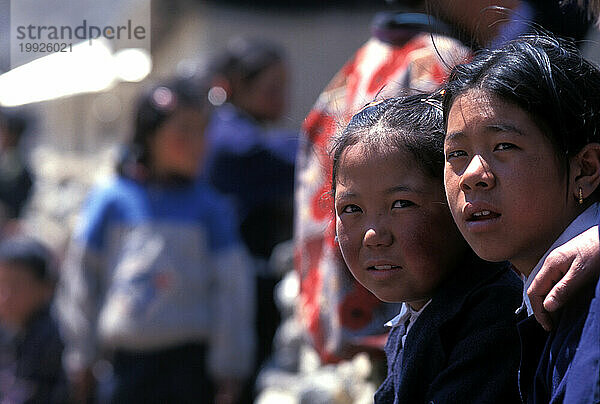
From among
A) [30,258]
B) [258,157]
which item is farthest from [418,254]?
[30,258]

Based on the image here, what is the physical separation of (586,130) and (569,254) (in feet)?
0.64

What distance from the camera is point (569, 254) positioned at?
48.8 inches

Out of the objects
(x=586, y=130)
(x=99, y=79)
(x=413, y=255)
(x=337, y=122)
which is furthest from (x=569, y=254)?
(x=99, y=79)

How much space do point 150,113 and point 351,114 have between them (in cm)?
223

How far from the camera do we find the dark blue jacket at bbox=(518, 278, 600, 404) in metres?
1.15

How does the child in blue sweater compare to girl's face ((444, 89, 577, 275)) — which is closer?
girl's face ((444, 89, 577, 275))

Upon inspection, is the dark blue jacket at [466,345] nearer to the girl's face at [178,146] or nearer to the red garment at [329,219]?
the red garment at [329,219]

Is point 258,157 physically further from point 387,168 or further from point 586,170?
Answer: point 586,170

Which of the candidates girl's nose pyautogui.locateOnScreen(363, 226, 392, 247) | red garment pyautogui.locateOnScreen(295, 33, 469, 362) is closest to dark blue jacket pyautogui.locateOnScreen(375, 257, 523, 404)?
girl's nose pyautogui.locateOnScreen(363, 226, 392, 247)

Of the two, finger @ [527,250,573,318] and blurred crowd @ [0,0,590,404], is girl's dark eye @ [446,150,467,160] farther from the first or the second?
blurred crowd @ [0,0,590,404]

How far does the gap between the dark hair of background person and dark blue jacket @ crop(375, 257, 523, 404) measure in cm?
25

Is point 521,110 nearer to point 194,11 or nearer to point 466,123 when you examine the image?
point 466,123

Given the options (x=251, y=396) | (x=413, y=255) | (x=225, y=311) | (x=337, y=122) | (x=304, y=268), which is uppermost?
(x=337, y=122)

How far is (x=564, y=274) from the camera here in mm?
1247
